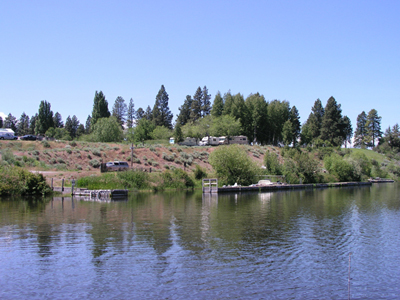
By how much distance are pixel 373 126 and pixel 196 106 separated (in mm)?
71635

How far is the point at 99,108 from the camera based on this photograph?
121 m

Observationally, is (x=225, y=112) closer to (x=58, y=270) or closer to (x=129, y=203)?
(x=129, y=203)

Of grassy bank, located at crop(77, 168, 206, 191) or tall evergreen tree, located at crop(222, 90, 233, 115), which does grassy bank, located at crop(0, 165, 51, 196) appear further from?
tall evergreen tree, located at crop(222, 90, 233, 115)

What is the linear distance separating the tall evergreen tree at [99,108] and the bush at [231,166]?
68.8 meters

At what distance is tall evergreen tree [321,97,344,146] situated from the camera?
128 meters

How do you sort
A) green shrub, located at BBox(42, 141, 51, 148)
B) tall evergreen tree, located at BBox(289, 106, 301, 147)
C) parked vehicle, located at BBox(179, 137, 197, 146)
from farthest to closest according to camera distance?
tall evergreen tree, located at BBox(289, 106, 301, 147)
parked vehicle, located at BBox(179, 137, 197, 146)
green shrub, located at BBox(42, 141, 51, 148)

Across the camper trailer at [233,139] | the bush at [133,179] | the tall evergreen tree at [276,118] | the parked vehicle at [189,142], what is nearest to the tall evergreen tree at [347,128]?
the tall evergreen tree at [276,118]

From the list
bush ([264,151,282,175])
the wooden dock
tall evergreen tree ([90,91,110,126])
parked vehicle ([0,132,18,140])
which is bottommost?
the wooden dock

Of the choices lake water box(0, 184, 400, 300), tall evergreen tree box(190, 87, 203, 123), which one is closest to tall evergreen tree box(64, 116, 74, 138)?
tall evergreen tree box(190, 87, 203, 123)

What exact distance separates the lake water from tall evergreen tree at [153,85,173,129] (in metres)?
112

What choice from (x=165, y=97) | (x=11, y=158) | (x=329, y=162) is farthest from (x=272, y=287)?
(x=165, y=97)

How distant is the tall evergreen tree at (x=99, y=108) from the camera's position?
121 m

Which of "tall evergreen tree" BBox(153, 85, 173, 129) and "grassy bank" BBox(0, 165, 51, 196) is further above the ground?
"tall evergreen tree" BBox(153, 85, 173, 129)

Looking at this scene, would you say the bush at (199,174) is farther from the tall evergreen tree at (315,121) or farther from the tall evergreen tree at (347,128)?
the tall evergreen tree at (347,128)
